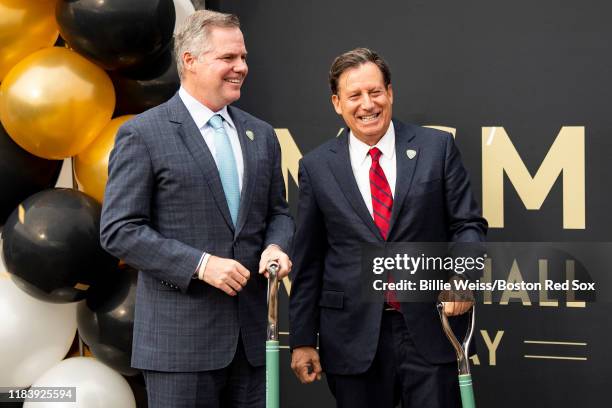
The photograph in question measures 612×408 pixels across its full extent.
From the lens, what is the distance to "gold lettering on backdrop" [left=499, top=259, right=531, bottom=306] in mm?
3223

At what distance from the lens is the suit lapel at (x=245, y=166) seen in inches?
84.9

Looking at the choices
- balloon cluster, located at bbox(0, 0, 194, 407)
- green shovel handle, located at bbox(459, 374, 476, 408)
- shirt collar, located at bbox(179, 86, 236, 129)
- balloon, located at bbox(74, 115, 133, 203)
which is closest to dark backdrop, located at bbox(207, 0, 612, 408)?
balloon cluster, located at bbox(0, 0, 194, 407)

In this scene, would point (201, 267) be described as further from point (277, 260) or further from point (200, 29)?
point (200, 29)

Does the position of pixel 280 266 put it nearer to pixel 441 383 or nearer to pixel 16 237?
pixel 441 383

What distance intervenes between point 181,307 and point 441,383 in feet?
2.62

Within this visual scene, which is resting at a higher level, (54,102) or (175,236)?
(54,102)

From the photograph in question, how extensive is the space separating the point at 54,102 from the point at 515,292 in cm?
192

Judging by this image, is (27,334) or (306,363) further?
(27,334)

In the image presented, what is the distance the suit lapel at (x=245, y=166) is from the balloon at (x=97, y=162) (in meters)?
0.72

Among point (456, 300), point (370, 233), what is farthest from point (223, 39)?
Result: point (456, 300)

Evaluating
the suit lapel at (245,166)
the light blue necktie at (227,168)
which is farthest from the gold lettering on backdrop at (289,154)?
the light blue necktie at (227,168)

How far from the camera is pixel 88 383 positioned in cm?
280

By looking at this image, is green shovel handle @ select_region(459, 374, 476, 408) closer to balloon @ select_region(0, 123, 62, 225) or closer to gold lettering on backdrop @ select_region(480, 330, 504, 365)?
gold lettering on backdrop @ select_region(480, 330, 504, 365)

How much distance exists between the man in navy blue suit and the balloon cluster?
0.67m
